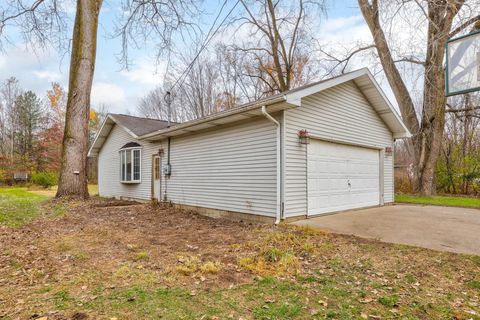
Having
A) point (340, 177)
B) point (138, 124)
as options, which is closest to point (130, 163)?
point (138, 124)

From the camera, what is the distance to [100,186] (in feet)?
52.0

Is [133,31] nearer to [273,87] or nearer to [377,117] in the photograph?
[377,117]

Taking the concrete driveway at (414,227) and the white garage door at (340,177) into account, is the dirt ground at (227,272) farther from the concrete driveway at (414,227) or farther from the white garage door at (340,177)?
the white garage door at (340,177)

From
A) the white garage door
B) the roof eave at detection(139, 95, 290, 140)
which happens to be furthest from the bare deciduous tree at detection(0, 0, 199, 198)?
the white garage door

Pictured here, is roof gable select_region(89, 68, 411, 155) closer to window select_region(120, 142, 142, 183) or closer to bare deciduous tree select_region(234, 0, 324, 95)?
window select_region(120, 142, 142, 183)

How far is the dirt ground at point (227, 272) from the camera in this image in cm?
275

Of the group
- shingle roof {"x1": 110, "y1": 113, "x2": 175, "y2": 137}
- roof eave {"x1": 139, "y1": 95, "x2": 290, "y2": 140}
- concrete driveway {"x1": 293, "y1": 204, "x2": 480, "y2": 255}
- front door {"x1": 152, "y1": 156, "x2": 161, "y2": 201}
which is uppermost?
shingle roof {"x1": 110, "y1": 113, "x2": 175, "y2": 137}

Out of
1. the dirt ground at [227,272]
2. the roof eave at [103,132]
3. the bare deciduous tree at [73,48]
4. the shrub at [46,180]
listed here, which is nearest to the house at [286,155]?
the dirt ground at [227,272]

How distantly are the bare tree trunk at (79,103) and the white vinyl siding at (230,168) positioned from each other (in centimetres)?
355

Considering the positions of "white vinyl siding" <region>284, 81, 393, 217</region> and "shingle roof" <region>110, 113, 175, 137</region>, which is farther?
"shingle roof" <region>110, 113, 175, 137</region>

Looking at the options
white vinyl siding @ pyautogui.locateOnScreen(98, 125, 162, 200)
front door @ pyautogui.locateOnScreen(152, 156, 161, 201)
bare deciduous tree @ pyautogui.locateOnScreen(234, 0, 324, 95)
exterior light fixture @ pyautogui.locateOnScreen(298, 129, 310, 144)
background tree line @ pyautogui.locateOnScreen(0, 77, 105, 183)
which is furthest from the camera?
background tree line @ pyautogui.locateOnScreen(0, 77, 105, 183)

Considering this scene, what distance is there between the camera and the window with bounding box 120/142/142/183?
12.4 metres

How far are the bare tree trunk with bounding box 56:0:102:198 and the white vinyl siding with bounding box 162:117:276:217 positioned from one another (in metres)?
3.55

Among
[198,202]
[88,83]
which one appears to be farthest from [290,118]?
[88,83]
